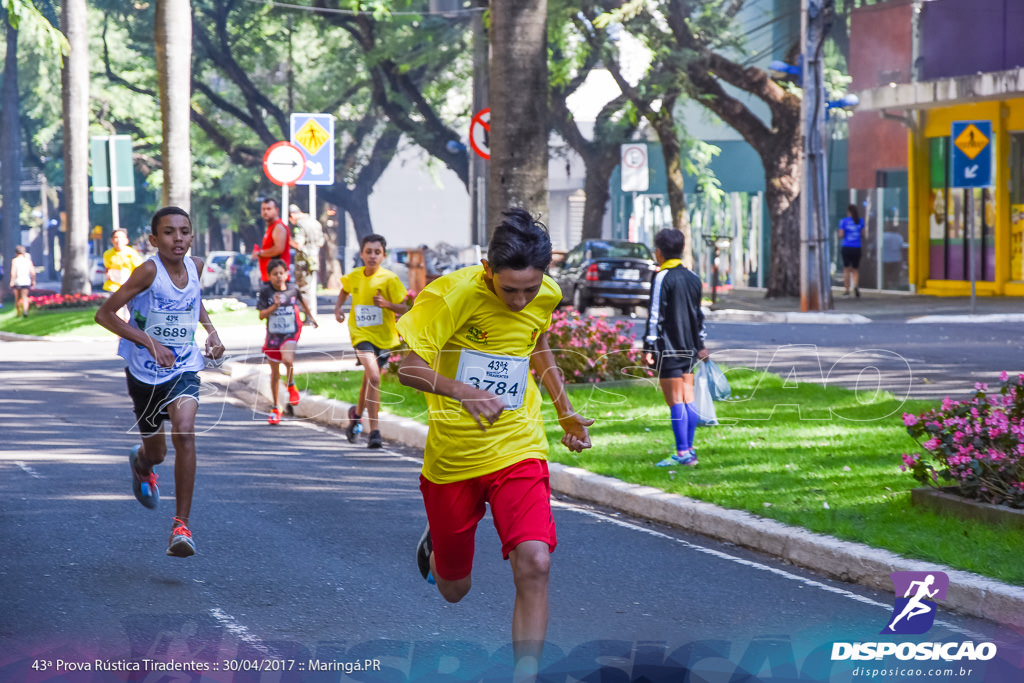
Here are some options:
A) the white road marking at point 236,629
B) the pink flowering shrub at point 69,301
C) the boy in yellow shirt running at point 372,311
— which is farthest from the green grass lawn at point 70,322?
the white road marking at point 236,629

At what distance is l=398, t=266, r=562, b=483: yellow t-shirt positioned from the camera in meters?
5.11

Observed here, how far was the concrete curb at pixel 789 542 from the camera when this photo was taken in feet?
20.9

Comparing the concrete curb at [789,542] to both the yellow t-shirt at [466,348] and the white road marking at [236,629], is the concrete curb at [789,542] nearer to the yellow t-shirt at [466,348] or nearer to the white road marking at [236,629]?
Answer: the yellow t-shirt at [466,348]

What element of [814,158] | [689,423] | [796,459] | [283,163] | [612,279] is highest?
[814,158]

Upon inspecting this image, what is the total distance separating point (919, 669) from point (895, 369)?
10.9 m

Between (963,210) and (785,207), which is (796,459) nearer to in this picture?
(785,207)

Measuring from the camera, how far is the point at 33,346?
2473cm

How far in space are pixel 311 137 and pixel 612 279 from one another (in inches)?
306

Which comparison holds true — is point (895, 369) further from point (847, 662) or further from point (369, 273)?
point (847, 662)

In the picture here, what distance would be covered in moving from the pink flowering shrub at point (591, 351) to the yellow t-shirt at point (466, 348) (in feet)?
29.7

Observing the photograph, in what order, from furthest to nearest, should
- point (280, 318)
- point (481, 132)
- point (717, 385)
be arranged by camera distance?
point (481, 132) → point (280, 318) → point (717, 385)

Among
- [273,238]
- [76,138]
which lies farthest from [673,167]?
[273,238]

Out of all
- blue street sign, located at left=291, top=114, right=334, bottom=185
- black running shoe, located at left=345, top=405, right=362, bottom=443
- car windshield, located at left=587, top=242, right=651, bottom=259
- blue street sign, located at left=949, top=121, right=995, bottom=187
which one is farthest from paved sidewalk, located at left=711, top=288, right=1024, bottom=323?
black running shoe, located at left=345, top=405, right=362, bottom=443

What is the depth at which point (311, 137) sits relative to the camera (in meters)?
22.7
